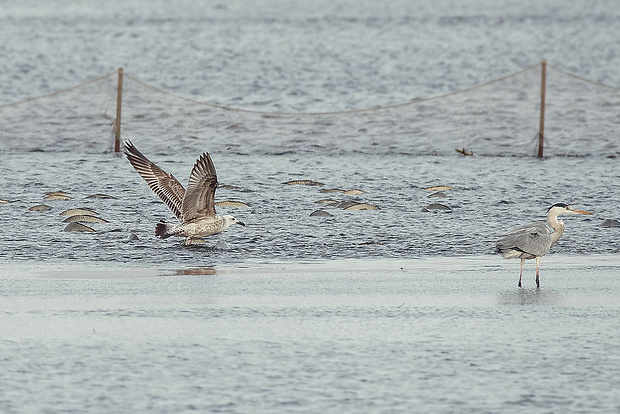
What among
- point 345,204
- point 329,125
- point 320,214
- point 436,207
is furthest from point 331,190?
point 329,125

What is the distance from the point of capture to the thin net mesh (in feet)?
71.1

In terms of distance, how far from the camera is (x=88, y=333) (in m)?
8.31

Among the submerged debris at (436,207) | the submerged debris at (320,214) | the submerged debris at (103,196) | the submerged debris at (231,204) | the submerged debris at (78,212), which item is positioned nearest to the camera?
the submerged debris at (78,212)

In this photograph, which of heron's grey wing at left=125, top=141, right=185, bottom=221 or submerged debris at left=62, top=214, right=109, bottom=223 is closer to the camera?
heron's grey wing at left=125, top=141, right=185, bottom=221

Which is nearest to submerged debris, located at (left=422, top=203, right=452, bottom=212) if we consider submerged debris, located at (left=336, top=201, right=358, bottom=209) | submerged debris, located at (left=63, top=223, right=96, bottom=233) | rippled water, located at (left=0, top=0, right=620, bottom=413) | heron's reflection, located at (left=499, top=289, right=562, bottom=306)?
rippled water, located at (left=0, top=0, right=620, bottom=413)

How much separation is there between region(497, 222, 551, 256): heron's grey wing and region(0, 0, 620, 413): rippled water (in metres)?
0.36

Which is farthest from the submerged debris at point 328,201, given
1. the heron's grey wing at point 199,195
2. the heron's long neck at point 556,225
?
the heron's long neck at point 556,225

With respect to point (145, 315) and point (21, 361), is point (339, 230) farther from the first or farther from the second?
point (21, 361)

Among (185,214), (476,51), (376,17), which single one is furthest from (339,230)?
(376,17)

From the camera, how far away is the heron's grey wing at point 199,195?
40.6ft

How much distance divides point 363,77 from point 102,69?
23.8 feet

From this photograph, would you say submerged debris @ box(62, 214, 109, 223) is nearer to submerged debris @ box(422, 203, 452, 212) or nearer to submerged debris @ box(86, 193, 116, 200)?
submerged debris @ box(86, 193, 116, 200)

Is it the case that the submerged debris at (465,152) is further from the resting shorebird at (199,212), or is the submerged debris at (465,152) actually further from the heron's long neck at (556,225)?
the heron's long neck at (556,225)

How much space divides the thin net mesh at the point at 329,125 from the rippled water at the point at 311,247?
0.10 m
